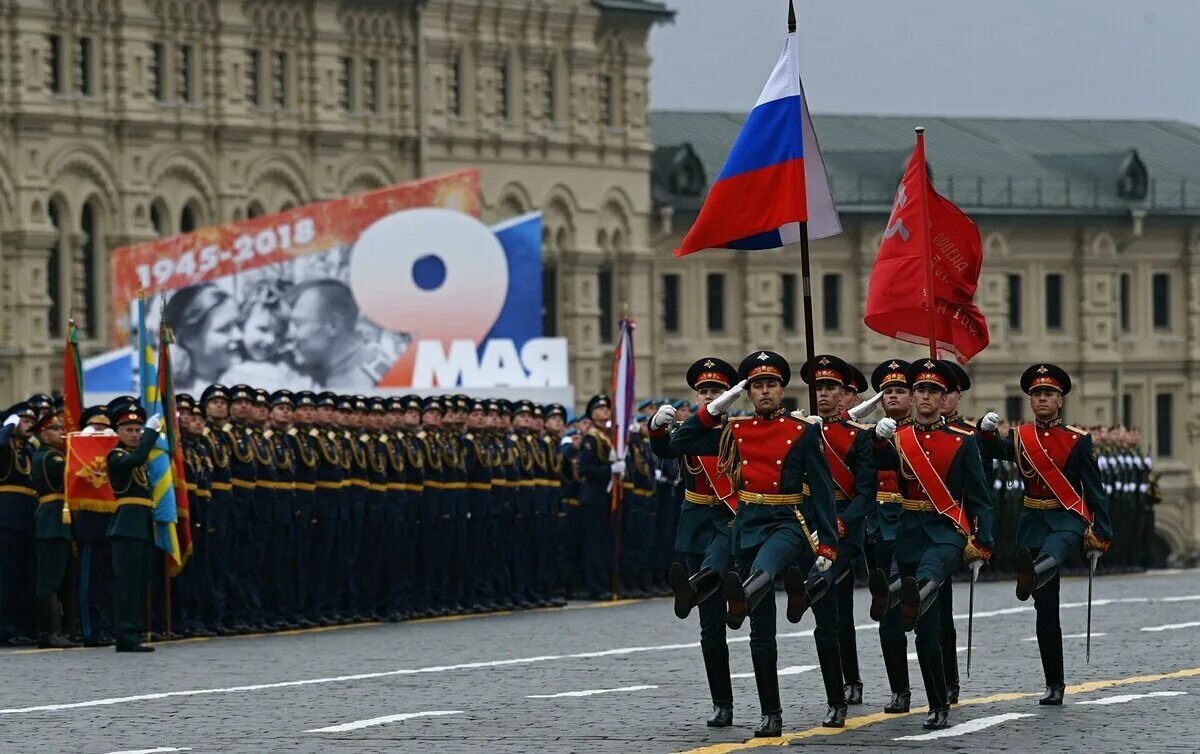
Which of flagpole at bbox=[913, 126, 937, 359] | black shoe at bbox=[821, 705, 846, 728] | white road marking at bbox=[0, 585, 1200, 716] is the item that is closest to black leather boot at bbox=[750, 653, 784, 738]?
black shoe at bbox=[821, 705, 846, 728]

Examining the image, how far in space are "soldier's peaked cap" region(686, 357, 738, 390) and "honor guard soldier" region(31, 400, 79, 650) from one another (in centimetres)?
755

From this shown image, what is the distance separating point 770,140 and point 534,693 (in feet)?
11.0

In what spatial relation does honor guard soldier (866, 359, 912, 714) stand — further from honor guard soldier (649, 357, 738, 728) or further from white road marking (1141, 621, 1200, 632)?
white road marking (1141, 621, 1200, 632)

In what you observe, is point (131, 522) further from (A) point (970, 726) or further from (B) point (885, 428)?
(A) point (970, 726)

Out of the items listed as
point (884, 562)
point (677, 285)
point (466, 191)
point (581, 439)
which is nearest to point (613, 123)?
point (677, 285)

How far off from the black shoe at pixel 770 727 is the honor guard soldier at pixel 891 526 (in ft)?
2.87

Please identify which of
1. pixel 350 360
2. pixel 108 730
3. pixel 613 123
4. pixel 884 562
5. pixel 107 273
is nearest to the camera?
pixel 108 730

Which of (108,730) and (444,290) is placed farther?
(444,290)

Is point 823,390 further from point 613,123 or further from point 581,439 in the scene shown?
point 613,123

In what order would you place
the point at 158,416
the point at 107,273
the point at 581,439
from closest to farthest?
1. the point at 158,416
2. the point at 581,439
3. the point at 107,273

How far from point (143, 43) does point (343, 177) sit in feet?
17.8

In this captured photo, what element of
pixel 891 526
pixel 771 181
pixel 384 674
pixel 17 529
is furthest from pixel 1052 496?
pixel 17 529

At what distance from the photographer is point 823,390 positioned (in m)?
16.9

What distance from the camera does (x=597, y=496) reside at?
2848 centimetres
